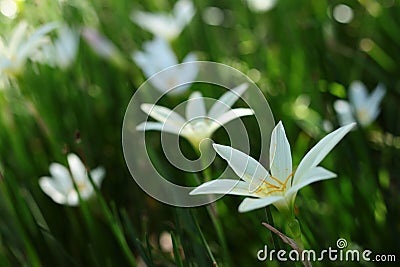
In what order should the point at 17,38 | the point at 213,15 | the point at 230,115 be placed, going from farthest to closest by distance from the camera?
the point at 213,15, the point at 17,38, the point at 230,115

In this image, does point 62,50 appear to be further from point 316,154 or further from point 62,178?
point 316,154

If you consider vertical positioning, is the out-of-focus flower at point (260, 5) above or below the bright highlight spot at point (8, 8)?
below

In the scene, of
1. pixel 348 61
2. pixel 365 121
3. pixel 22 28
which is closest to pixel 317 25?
pixel 348 61

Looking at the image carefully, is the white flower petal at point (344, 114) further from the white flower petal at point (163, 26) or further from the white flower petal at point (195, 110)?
the white flower petal at point (163, 26)

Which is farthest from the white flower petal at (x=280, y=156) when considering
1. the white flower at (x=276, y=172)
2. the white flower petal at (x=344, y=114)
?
the white flower petal at (x=344, y=114)

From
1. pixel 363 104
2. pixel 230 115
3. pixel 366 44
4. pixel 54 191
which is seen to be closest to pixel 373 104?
pixel 363 104

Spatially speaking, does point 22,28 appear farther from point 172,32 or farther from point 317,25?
point 317,25

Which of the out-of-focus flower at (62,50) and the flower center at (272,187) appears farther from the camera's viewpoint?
the out-of-focus flower at (62,50)
